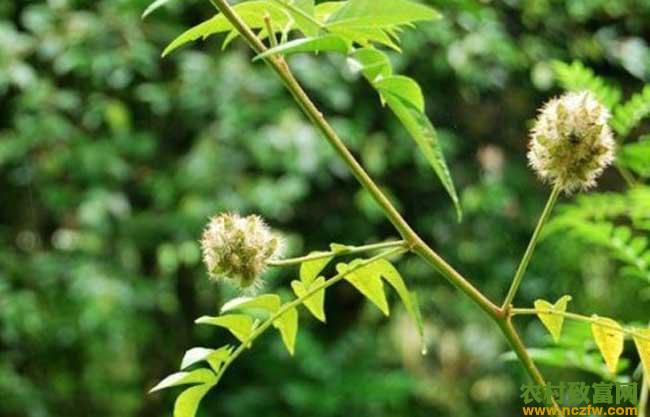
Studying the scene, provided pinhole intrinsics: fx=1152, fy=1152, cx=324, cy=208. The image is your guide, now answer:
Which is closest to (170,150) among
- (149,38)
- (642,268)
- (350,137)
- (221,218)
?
(149,38)

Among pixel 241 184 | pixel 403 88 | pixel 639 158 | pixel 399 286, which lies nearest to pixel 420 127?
pixel 403 88

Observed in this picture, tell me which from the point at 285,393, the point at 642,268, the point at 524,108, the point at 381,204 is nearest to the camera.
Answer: the point at 381,204

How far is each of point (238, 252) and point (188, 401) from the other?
89mm

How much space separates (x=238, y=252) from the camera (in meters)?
0.60

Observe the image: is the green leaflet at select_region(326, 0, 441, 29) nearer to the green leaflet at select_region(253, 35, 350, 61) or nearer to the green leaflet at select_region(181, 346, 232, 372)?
the green leaflet at select_region(253, 35, 350, 61)

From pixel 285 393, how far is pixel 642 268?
4.90ft

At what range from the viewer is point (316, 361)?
2.31 m

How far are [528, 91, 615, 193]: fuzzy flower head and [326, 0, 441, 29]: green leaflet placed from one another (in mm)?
103

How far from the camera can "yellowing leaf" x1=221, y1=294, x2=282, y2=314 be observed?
593 millimetres

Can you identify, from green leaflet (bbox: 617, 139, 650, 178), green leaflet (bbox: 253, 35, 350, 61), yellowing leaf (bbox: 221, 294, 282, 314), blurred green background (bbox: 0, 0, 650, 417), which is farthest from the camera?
blurred green background (bbox: 0, 0, 650, 417)

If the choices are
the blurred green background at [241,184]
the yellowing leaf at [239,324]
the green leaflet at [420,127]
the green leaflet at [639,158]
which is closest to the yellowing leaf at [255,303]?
the yellowing leaf at [239,324]

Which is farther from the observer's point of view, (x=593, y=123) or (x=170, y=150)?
(x=170, y=150)

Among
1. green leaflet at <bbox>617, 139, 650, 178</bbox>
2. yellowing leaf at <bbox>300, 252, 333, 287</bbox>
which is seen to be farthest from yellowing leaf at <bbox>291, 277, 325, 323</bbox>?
green leaflet at <bbox>617, 139, 650, 178</bbox>

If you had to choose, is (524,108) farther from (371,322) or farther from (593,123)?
(593,123)
